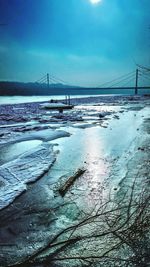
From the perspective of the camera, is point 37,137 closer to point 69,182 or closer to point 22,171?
point 22,171

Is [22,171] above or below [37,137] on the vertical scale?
below

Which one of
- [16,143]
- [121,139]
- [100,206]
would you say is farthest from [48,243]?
[121,139]

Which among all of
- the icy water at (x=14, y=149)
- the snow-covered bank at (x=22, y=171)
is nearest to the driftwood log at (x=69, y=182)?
the snow-covered bank at (x=22, y=171)

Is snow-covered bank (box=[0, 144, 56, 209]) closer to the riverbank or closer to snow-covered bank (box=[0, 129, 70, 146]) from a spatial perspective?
the riverbank

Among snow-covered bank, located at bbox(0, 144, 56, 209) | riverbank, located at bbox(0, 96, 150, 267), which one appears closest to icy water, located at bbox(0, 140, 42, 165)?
riverbank, located at bbox(0, 96, 150, 267)

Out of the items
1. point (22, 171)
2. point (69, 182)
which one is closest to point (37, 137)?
point (22, 171)
